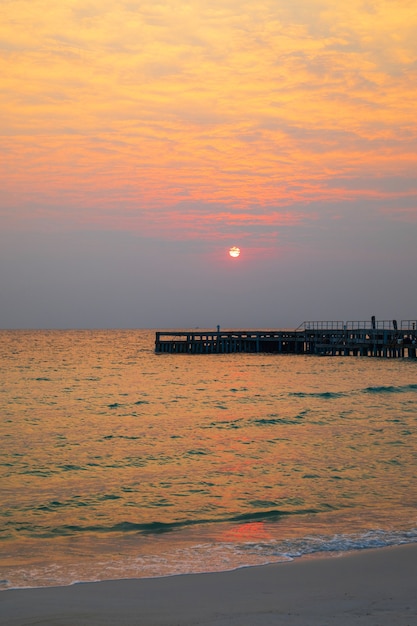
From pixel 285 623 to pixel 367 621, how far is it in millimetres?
730

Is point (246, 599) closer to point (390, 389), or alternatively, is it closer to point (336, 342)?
point (390, 389)

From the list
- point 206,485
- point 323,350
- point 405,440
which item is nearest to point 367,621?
point 206,485

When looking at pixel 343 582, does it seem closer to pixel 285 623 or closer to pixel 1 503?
pixel 285 623

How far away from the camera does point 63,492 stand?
13.5m

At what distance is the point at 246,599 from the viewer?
6793 millimetres

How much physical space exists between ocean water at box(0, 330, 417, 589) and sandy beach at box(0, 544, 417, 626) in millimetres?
513

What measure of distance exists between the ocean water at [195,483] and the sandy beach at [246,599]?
1.68 ft

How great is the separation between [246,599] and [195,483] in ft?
25.0

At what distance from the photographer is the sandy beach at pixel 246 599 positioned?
243 inches

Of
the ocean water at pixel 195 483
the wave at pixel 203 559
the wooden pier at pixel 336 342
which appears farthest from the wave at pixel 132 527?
the wooden pier at pixel 336 342

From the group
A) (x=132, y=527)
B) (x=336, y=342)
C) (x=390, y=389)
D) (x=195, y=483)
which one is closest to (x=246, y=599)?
(x=132, y=527)

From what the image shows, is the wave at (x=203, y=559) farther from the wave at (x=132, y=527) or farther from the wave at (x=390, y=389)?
the wave at (x=390, y=389)

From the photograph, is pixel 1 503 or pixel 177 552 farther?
pixel 1 503

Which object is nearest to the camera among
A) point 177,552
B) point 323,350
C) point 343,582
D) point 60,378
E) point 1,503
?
point 343,582
